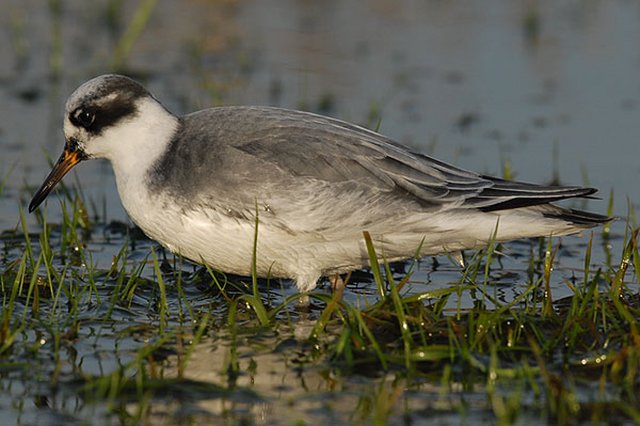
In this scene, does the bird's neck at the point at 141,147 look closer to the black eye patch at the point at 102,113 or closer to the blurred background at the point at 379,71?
the black eye patch at the point at 102,113

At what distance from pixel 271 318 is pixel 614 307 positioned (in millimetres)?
1903

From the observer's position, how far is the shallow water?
6102 mm

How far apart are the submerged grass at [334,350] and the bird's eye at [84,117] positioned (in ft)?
2.92

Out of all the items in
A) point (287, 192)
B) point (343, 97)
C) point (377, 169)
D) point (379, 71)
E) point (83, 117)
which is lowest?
point (287, 192)

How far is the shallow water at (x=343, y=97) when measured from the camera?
6.10 m

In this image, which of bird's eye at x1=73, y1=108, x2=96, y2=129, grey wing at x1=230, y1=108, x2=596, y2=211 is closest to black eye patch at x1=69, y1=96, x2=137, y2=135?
bird's eye at x1=73, y1=108, x2=96, y2=129

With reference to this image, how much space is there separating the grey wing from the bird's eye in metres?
0.96

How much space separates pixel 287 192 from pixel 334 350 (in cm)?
114

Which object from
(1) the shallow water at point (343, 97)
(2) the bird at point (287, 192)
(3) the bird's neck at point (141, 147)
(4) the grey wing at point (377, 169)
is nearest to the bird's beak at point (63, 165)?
A: (2) the bird at point (287, 192)

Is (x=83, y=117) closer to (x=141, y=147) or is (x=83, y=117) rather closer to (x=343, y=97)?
(x=141, y=147)

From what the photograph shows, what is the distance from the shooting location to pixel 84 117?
7.62 metres

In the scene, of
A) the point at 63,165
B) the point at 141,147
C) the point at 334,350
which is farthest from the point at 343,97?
the point at 334,350

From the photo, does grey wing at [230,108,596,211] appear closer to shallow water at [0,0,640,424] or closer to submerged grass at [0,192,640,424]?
submerged grass at [0,192,640,424]

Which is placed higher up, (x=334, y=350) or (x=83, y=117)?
(x=83, y=117)
